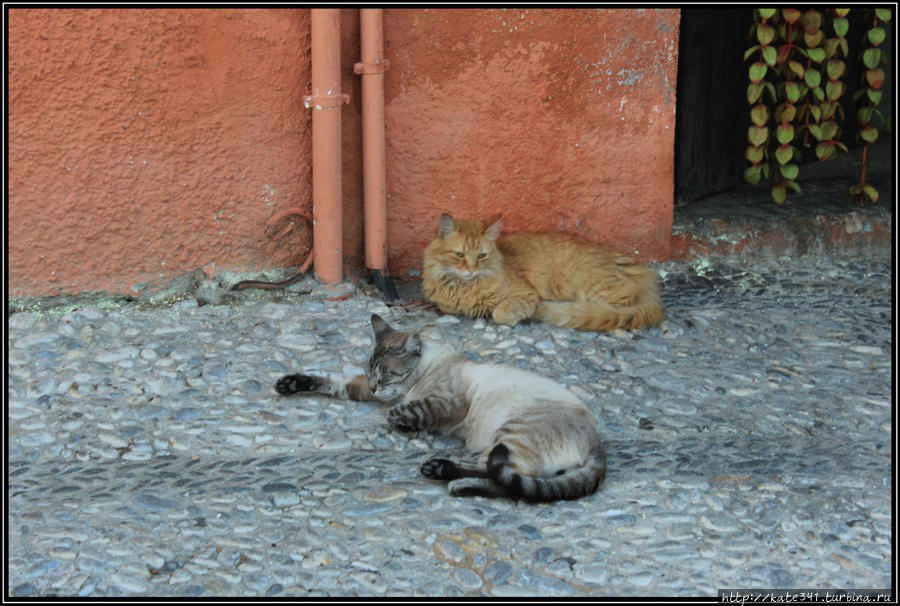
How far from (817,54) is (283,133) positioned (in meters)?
3.28

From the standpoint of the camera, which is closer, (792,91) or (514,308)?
(514,308)

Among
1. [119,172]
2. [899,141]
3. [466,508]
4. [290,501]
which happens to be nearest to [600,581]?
[466,508]

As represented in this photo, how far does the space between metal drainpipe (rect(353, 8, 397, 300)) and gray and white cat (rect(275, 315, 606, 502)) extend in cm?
98

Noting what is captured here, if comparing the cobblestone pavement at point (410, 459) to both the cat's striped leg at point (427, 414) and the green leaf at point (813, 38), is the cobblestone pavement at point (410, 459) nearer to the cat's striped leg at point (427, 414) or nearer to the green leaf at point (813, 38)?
the cat's striped leg at point (427, 414)

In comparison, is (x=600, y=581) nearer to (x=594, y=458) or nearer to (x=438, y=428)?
(x=594, y=458)

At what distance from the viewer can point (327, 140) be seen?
16.4 feet

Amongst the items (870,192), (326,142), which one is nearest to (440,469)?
(326,142)

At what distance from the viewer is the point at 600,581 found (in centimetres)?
299

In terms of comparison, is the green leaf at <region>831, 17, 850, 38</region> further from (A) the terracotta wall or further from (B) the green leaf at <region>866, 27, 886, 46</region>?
(A) the terracotta wall

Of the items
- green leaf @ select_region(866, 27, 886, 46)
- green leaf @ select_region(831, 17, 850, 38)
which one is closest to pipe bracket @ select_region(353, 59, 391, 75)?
green leaf @ select_region(831, 17, 850, 38)

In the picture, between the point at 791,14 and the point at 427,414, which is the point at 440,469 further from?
the point at 791,14

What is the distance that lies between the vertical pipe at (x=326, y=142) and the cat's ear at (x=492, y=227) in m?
0.81

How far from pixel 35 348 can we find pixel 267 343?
3.63ft

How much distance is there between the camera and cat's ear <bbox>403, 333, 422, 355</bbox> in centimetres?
417
